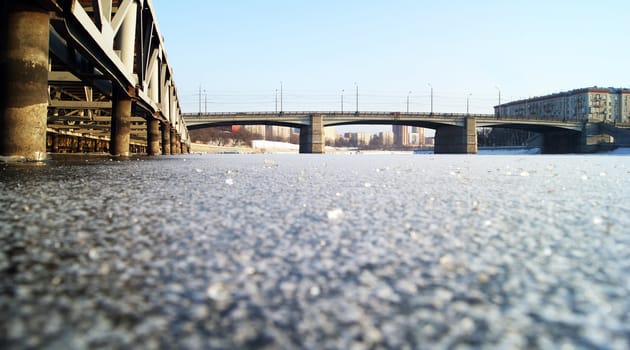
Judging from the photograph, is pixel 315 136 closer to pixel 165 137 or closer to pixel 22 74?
pixel 165 137

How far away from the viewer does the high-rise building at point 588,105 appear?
124250mm

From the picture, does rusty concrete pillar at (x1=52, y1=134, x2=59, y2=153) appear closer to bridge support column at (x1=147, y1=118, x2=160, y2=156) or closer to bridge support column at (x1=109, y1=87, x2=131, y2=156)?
bridge support column at (x1=147, y1=118, x2=160, y2=156)

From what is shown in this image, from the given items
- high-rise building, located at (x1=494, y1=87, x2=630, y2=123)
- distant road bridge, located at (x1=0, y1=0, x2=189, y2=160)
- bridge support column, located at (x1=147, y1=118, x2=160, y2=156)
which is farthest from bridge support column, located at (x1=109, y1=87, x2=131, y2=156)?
high-rise building, located at (x1=494, y1=87, x2=630, y2=123)

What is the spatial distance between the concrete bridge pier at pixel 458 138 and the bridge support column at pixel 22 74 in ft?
223

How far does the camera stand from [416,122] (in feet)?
218

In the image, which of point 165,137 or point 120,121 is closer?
point 120,121

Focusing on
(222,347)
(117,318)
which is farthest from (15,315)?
(222,347)

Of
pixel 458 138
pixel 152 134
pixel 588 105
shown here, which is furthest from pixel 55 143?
pixel 588 105

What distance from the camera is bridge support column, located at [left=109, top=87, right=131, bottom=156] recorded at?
1428 centimetres

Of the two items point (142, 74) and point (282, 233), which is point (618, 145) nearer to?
point (142, 74)

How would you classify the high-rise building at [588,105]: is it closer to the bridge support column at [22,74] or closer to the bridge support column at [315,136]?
the bridge support column at [315,136]

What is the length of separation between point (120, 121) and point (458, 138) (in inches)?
2551

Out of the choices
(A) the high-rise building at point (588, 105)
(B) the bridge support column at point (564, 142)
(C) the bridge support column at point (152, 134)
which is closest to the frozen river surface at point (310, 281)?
(C) the bridge support column at point (152, 134)

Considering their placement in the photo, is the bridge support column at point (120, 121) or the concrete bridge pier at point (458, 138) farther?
the concrete bridge pier at point (458, 138)
